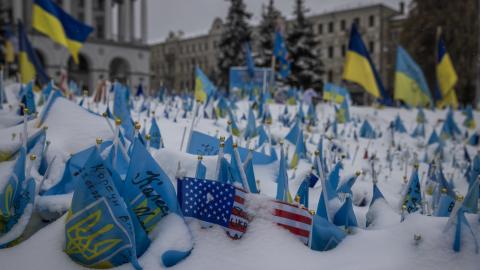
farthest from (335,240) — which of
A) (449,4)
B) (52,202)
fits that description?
(449,4)

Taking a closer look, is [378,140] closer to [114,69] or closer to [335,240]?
[335,240]

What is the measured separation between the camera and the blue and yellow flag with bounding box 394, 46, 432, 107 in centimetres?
1098

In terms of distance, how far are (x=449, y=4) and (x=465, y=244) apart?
28267 mm

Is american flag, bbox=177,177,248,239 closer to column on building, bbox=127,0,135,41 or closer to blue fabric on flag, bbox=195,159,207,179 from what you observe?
blue fabric on flag, bbox=195,159,207,179

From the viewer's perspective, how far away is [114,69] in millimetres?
41062

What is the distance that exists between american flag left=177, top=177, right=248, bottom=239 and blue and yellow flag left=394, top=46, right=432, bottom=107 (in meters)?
8.46

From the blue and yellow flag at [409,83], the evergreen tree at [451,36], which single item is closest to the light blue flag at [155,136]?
the blue and yellow flag at [409,83]

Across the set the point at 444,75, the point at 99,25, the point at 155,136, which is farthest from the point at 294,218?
the point at 99,25

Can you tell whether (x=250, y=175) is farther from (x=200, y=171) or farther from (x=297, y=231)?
(x=297, y=231)

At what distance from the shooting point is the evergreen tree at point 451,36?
86.7 feet

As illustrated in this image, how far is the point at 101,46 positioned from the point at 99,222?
36.5 m

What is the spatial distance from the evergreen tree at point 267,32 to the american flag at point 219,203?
84.9ft

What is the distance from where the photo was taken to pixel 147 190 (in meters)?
3.60

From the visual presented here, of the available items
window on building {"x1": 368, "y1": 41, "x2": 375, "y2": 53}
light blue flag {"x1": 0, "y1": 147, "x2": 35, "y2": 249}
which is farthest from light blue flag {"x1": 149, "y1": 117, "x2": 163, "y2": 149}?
window on building {"x1": 368, "y1": 41, "x2": 375, "y2": 53}
